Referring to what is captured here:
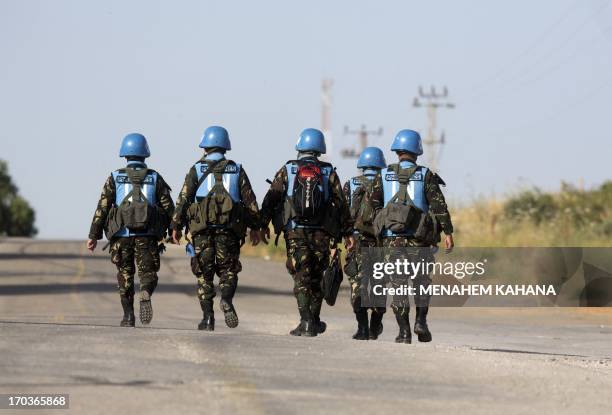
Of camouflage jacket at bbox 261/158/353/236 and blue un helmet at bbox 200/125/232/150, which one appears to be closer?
camouflage jacket at bbox 261/158/353/236

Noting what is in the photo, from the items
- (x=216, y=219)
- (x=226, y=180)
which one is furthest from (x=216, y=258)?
(x=226, y=180)

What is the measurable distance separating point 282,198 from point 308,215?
0.40m

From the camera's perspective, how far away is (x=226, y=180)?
15789 mm

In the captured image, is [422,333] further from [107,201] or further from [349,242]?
[107,201]

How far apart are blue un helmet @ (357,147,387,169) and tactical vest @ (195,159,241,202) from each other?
1.82m

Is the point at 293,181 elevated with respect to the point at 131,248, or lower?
elevated

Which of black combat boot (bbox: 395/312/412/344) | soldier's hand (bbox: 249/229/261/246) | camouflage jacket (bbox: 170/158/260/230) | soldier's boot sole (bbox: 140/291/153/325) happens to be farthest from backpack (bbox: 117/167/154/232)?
black combat boot (bbox: 395/312/412/344)

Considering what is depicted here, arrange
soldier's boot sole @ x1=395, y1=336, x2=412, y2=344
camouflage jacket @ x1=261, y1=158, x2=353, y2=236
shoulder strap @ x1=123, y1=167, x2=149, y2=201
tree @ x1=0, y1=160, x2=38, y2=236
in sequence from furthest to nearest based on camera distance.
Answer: tree @ x1=0, y1=160, x2=38, y2=236 < shoulder strap @ x1=123, y1=167, x2=149, y2=201 < camouflage jacket @ x1=261, y1=158, x2=353, y2=236 < soldier's boot sole @ x1=395, y1=336, x2=412, y2=344

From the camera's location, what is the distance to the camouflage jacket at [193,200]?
15734 millimetres

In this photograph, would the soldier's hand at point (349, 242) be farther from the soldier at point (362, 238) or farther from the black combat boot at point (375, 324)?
the black combat boot at point (375, 324)

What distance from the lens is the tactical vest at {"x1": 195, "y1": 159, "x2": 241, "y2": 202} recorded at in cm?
1574

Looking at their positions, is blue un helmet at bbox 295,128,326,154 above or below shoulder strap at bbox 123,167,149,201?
above

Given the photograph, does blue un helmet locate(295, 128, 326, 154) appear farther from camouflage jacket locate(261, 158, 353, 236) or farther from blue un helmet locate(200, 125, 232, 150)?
blue un helmet locate(200, 125, 232, 150)

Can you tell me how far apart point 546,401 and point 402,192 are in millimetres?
4863
